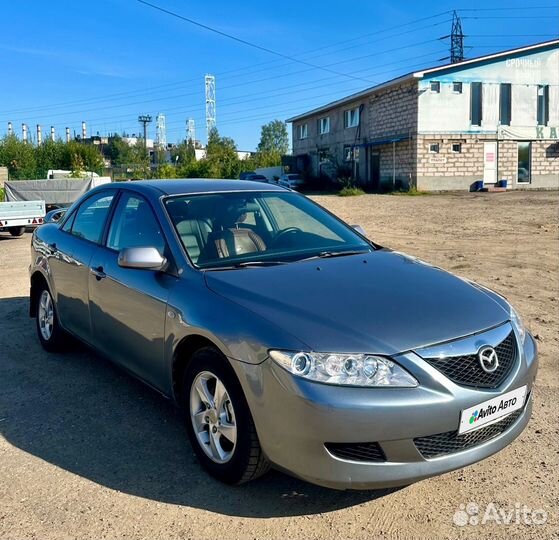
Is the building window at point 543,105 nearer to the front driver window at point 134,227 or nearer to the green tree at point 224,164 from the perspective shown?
the green tree at point 224,164

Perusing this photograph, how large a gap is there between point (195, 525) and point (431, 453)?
1167 millimetres

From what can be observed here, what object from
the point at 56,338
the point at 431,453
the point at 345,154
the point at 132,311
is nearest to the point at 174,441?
the point at 132,311

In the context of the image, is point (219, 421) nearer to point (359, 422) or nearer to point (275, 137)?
point (359, 422)

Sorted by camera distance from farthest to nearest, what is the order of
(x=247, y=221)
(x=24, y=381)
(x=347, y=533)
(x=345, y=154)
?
(x=345, y=154), (x=24, y=381), (x=247, y=221), (x=347, y=533)

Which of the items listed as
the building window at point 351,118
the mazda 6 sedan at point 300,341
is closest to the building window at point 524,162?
the building window at point 351,118

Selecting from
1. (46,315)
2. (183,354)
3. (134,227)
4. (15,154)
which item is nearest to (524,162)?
(15,154)

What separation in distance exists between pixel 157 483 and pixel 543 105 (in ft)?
121

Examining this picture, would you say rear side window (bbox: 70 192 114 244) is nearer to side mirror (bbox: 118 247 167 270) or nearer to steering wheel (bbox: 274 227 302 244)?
side mirror (bbox: 118 247 167 270)

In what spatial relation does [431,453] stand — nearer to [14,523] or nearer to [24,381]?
[14,523]

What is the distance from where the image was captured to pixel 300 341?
9.04 ft

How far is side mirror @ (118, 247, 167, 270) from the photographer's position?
3.66 metres

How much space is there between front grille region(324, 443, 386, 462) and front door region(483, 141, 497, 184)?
34.5 m

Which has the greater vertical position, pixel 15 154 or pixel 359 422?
pixel 15 154

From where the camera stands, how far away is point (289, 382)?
2689 mm
